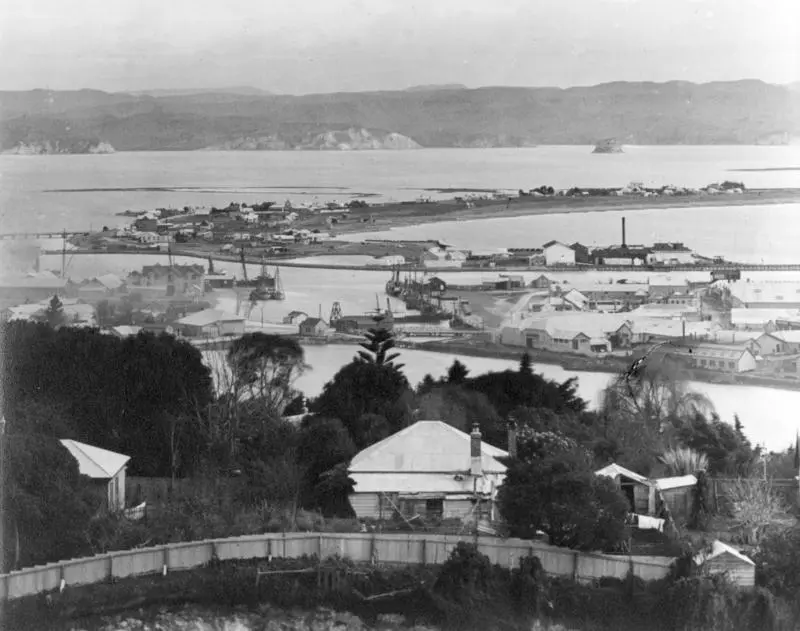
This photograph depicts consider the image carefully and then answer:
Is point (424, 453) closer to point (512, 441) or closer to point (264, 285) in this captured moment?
point (512, 441)

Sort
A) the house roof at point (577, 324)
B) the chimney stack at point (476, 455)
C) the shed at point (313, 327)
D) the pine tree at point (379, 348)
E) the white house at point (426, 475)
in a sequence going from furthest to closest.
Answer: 1. the shed at point (313, 327)
2. the house roof at point (577, 324)
3. the pine tree at point (379, 348)
4. the chimney stack at point (476, 455)
5. the white house at point (426, 475)

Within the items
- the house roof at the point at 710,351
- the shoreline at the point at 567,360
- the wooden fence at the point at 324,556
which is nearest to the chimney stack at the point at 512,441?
the wooden fence at the point at 324,556

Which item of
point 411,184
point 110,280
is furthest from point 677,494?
point 110,280

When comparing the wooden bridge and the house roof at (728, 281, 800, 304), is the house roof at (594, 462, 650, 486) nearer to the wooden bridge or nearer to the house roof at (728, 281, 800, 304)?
the house roof at (728, 281, 800, 304)

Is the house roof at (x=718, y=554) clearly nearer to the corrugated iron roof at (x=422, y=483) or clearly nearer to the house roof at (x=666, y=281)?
the corrugated iron roof at (x=422, y=483)

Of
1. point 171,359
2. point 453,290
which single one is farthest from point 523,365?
point 171,359

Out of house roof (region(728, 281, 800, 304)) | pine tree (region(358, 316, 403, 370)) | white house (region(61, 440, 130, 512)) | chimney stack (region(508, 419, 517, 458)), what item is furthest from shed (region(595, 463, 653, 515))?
house roof (region(728, 281, 800, 304))
